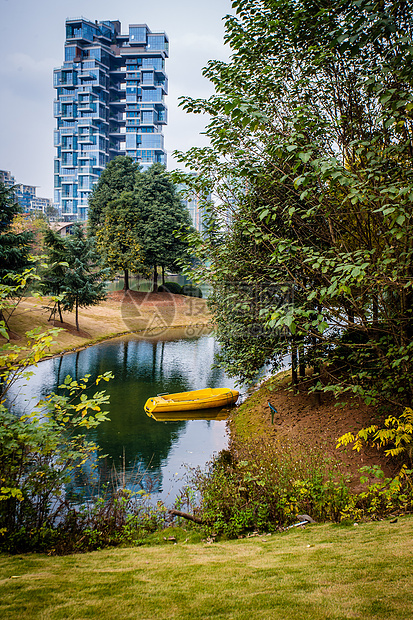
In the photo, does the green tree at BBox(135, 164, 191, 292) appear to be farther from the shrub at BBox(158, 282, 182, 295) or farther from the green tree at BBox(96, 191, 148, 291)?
the shrub at BBox(158, 282, 182, 295)

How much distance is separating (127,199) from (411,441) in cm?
3816

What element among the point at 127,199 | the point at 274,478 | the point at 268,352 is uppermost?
the point at 127,199

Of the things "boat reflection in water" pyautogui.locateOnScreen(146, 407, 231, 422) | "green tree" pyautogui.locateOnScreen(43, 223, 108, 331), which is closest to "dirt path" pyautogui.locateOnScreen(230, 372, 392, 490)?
"boat reflection in water" pyautogui.locateOnScreen(146, 407, 231, 422)

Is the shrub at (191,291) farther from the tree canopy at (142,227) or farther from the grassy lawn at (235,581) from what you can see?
the grassy lawn at (235,581)

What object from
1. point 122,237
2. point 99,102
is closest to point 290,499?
point 122,237

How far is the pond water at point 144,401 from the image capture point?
10172mm

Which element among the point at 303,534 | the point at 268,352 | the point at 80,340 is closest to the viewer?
the point at 303,534

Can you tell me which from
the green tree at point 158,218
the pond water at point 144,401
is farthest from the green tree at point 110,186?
the pond water at point 144,401

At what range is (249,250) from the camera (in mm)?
7781

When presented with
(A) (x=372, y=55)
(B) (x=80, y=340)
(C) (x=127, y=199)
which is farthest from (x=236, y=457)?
(C) (x=127, y=199)

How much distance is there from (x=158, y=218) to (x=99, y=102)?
9128 centimetres

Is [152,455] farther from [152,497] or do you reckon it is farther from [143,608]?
[143,608]

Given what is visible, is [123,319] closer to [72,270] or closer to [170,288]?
[72,270]

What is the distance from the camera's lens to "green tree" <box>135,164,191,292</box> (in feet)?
129
